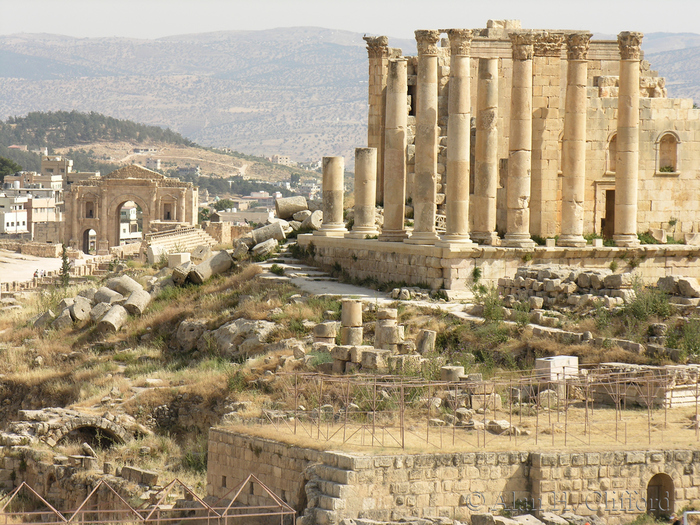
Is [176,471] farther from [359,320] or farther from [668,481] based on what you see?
[668,481]

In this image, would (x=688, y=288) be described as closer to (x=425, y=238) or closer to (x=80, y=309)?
(x=425, y=238)

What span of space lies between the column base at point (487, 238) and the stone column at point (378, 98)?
6515mm

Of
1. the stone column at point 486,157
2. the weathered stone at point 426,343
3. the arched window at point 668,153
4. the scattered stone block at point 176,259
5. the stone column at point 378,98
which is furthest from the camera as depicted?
the scattered stone block at point 176,259

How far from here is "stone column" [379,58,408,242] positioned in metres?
30.8

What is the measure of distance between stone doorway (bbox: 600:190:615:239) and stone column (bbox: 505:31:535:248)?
148 inches

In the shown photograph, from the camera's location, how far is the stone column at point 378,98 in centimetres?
3553

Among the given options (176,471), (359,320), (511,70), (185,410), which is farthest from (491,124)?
(176,471)

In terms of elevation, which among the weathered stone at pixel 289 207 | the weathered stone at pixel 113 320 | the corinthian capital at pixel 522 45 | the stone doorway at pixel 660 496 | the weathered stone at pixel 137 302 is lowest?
the stone doorway at pixel 660 496

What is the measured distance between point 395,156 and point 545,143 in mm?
3839

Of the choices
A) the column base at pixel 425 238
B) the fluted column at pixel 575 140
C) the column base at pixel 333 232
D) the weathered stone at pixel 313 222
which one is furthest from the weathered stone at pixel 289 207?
the fluted column at pixel 575 140

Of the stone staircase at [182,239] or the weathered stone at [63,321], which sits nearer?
the weathered stone at [63,321]

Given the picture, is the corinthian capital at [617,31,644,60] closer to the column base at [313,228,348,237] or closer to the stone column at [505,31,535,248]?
the stone column at [505,31,535,248]

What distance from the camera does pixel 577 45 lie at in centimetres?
2970

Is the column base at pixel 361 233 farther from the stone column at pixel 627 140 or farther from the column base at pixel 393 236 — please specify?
the stone column at pixel 627 140
